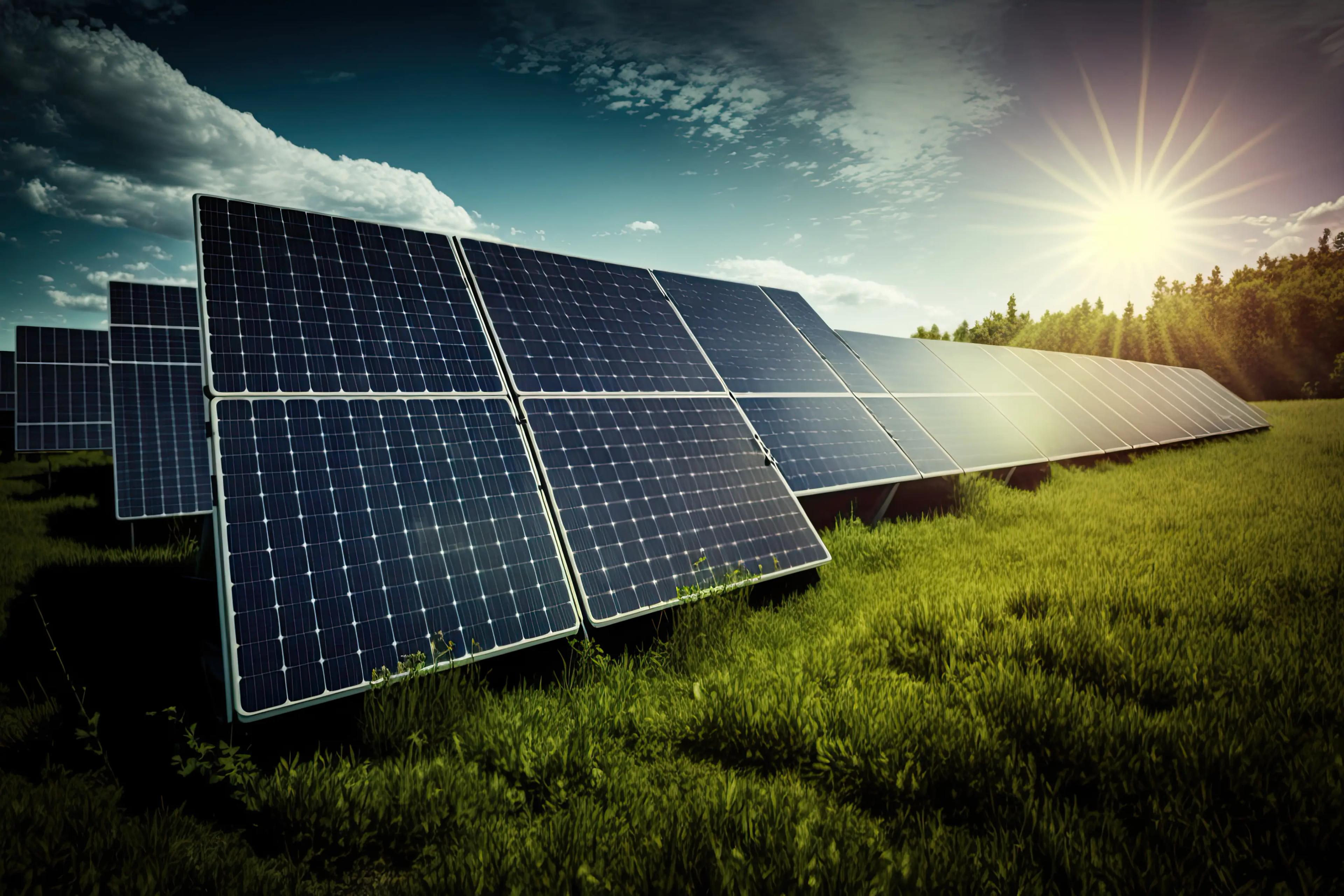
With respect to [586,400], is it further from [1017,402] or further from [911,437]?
[1017,402]

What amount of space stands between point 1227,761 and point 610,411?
511cm

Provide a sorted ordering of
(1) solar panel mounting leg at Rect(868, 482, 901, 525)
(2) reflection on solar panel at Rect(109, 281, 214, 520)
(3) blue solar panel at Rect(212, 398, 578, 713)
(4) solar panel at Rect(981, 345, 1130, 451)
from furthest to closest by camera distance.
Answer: (4) solar panel at Rect(981, 345, 1130, 451)
(2) reflection on solar panel at Rect(109, 281, 214, 520)
(1) solar panel mounting leg at Rect(868, 482, 901, 525)
(3) blue solar panel at Rect(212, 398, 578, 713)

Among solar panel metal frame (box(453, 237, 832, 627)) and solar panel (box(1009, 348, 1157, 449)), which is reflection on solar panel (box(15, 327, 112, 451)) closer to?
solar panel metal frame (box(453, 237, 832, 627))

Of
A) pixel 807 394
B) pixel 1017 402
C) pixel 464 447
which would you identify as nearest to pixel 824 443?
pixel 807 394

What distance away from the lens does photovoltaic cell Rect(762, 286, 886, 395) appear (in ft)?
35.8

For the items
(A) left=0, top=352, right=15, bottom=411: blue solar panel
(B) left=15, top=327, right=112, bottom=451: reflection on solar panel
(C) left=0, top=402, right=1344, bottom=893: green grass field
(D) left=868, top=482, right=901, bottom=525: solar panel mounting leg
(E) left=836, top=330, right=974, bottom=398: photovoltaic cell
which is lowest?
(C) left=0, top=402, right=1344, bottom=893: green grass field

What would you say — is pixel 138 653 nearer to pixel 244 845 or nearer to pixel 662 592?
pixel 244 845

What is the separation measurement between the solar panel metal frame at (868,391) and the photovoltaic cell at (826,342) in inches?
0.7

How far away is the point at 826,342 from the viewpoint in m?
11.8

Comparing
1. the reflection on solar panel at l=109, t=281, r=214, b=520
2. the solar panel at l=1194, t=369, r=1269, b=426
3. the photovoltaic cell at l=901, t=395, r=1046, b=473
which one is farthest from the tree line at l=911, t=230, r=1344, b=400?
the reflection on solar panel at l=109, t=281, r=214, b=520

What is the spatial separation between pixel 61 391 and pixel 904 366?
890 inches

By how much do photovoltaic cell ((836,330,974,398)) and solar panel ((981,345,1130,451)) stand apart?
2.98 m

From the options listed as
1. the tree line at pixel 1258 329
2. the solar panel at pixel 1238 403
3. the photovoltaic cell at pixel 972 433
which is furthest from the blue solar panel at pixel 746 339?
the tree line at pixel 1258 329

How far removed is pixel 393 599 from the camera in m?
4.04
